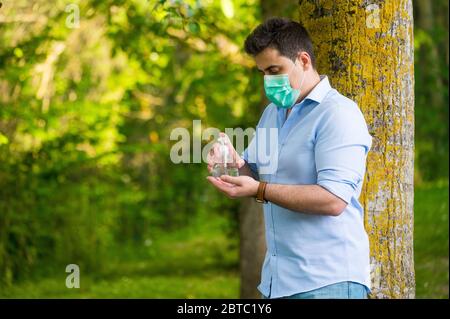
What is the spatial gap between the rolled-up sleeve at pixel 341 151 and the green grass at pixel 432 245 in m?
4.62

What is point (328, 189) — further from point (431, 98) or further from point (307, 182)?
point (431, 98)

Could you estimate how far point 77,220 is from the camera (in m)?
10.2

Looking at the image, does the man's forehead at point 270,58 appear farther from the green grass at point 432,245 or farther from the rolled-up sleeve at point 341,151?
the green grass at point 432,245

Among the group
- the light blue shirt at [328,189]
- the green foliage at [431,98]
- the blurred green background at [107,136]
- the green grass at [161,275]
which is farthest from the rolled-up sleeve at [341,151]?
the green foliage at [431,98]

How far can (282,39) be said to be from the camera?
309 cm

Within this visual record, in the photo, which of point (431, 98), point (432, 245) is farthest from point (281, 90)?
point (431, 98)

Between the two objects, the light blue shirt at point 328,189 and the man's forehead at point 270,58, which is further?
the man's forehead at point 270,58

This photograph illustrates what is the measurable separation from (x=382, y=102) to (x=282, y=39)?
0.98 m

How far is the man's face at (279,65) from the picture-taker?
311 cm

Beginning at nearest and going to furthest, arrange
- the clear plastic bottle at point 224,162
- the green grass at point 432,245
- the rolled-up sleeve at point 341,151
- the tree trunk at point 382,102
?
the rolled-up sleeve at point 341,151 → the clear plastic bottle at point 224,162 → the tree trunk at point 382,102 → the green grass at point 432,245

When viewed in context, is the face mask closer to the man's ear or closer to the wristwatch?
the man's ear
